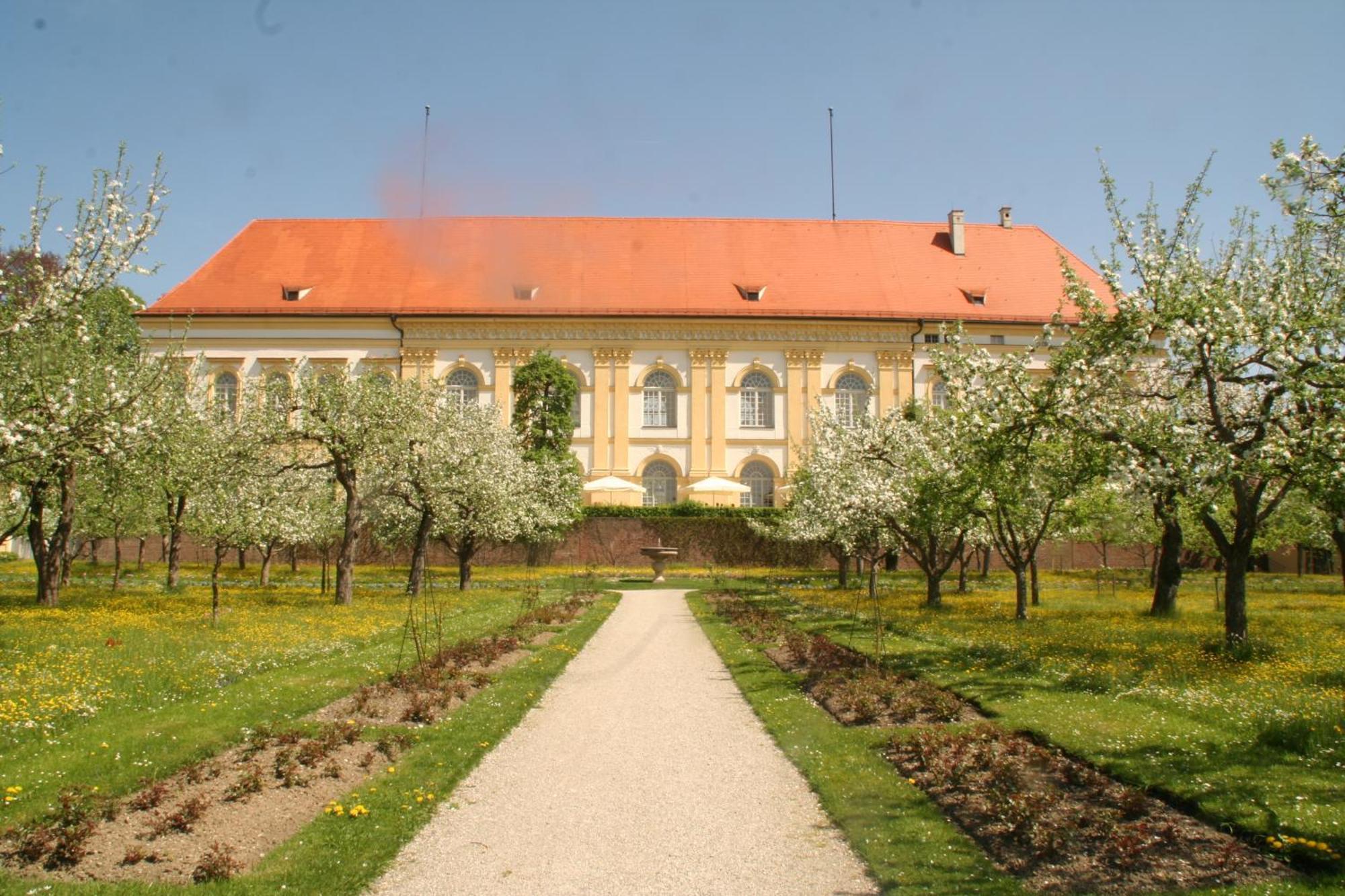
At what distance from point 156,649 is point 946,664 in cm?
1225

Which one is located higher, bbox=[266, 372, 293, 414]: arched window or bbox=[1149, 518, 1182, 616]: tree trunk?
bbox=[266, 372, 293, 414]: arched window

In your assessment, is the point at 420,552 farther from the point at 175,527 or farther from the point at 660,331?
the point at 660,331

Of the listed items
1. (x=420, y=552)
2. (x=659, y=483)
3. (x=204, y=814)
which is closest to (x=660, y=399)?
(x=659, y=483)

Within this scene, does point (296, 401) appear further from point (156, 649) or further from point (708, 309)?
point (708, 309)

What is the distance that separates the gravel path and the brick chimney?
51821mm

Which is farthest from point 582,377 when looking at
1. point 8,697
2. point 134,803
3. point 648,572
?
point 134,803

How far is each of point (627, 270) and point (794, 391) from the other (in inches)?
476

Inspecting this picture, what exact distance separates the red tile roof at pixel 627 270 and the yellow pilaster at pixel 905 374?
93.4 inches

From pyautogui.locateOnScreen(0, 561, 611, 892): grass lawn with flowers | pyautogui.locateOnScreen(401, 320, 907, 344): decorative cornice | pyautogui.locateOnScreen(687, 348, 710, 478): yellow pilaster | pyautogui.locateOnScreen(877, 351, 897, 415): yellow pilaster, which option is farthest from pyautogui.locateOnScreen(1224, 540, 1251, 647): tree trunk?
pyautogui.locateOnScreen(401, 320, 907, 344): decorative cornice

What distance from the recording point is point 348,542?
86.8ft

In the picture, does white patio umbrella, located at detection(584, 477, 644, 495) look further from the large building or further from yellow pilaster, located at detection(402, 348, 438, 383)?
yellow pilaster, located at detection(402, 348, 438, 383)

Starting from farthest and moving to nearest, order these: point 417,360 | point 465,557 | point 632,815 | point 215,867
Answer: point 417,360, point 465,557, point 632,815, point 215,867

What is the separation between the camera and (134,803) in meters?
8.01

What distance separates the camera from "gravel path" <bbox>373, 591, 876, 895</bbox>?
688 centimetres
